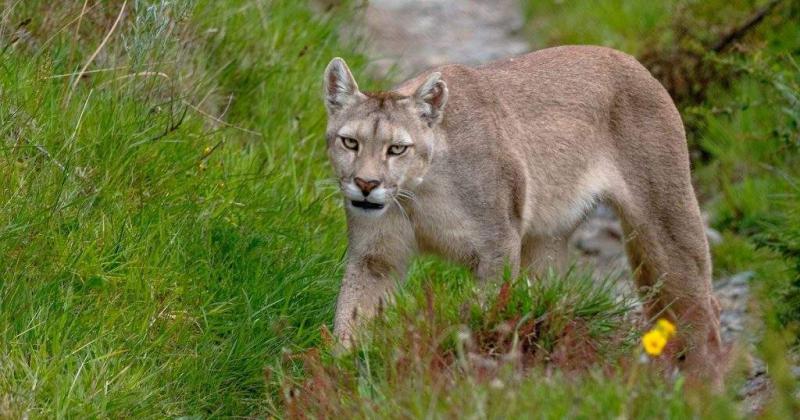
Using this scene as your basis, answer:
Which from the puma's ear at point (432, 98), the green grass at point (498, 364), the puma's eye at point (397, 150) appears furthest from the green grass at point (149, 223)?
the puma's ear at point (432, 98)

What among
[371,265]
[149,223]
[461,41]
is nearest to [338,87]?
[371,265]

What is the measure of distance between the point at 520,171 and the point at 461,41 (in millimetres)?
6888

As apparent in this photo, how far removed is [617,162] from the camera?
25.6 feet

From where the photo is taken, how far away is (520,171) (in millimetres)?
7270

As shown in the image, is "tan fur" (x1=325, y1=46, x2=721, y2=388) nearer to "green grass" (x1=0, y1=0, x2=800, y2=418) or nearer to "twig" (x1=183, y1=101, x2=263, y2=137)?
"green grass" (x1=0, y1=0, x2=800, y2=418)

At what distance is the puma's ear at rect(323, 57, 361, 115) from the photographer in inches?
277

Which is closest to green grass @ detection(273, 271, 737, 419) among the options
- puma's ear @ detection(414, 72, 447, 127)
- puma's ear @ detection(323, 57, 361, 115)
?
puma's ear @ detection(414, 72, 447, 127)

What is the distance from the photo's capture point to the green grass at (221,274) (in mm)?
5324

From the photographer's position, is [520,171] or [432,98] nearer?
[432,98]

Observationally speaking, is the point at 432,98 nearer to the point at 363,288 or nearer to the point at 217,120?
the point at 363,288

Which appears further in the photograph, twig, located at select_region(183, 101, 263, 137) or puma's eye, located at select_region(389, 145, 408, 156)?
twig, located at select_region(183, 101, 263, 137)

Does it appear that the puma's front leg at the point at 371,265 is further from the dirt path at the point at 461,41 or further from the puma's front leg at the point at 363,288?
the dirt path at the point at 461,41

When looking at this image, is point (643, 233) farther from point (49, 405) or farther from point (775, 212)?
point (49, 405)

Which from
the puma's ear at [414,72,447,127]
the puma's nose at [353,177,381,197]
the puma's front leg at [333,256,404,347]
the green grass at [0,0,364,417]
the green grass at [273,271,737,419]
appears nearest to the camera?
the green grass at [273,271,737,419]
